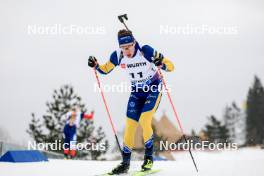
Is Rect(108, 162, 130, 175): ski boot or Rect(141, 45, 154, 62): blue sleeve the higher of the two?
Rect(141, 45, 154, 62): blue sleeve

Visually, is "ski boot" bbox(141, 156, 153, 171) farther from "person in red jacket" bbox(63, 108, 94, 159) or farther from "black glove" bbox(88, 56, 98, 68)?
"person in red jacket" bbox(63, 108, 94, 159)

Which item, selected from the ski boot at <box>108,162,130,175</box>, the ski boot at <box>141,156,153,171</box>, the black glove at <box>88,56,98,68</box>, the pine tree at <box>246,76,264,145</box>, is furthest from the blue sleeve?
the pine tree at <box>246,76,264,145</box>

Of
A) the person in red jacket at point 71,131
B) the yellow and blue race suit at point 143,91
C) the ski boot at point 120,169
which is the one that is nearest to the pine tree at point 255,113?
the person in red jacket at point 71,131

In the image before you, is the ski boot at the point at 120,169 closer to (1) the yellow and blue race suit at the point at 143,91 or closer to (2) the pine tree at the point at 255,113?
(1) the yellow and blue race suit at the point at 143,91

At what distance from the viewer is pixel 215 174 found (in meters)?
5.24

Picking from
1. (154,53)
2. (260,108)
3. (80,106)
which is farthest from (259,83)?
(154,53)

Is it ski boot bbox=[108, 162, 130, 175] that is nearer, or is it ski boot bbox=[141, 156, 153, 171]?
ski boot bbox=[108, 162, 130, 175]

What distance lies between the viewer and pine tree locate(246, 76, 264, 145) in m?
58.0

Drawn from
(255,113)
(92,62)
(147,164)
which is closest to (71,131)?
(92,62)

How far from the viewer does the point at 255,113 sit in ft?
198

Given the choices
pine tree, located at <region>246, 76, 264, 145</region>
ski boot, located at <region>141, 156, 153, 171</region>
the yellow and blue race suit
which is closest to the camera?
ski boot, located at <region>141, 156, 153, 171</region>

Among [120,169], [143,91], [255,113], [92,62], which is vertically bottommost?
[255,113]

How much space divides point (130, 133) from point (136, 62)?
113cm

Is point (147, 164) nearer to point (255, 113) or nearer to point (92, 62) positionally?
point (92, 62)
